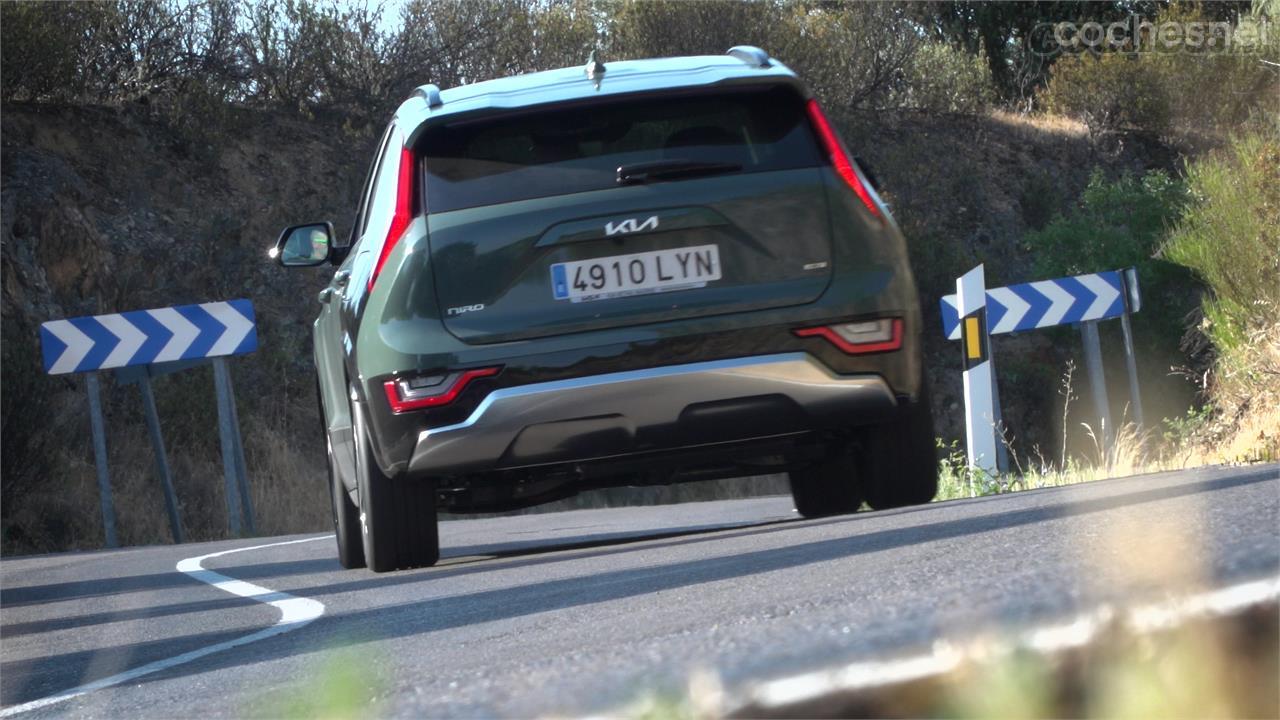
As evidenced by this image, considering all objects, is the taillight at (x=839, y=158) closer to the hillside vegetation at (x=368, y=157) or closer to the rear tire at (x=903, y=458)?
the rear tire at (x=903, y=458)

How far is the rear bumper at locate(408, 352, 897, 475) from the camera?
6219mm

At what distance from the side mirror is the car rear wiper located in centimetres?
189

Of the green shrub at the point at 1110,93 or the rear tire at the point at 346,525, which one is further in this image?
the green shrub at the point at 1110,93

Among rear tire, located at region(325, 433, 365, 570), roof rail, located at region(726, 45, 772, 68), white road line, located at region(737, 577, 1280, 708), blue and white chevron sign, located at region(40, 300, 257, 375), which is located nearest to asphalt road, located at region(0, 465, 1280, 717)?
white road line, located at region(737, 577, 1280, 708)

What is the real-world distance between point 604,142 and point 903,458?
170cm

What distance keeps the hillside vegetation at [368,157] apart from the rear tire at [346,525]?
8.56 meters

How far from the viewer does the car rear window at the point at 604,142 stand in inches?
254

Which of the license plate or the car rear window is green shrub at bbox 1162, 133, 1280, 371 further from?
the license plate

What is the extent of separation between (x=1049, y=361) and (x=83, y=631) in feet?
88.6

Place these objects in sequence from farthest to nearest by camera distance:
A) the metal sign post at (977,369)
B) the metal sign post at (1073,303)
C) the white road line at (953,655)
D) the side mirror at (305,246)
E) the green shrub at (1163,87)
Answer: the green shrub at (1163,87) < the metal sign post at (1073,303) < the metal sign post at (977,369) < the side mirror at (305,246) < the white road line at (953,655)

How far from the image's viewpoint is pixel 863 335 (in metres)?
6.40

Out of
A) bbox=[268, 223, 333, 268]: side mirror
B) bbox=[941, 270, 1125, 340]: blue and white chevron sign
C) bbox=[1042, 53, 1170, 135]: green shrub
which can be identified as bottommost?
bbox=[941, 270, 1125, 340]: blue and white chevron sign

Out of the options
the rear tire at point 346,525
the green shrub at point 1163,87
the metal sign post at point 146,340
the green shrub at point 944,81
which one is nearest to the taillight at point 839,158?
the rear tire at point 346,525

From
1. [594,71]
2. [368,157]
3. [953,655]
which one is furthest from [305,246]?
[368,157]
